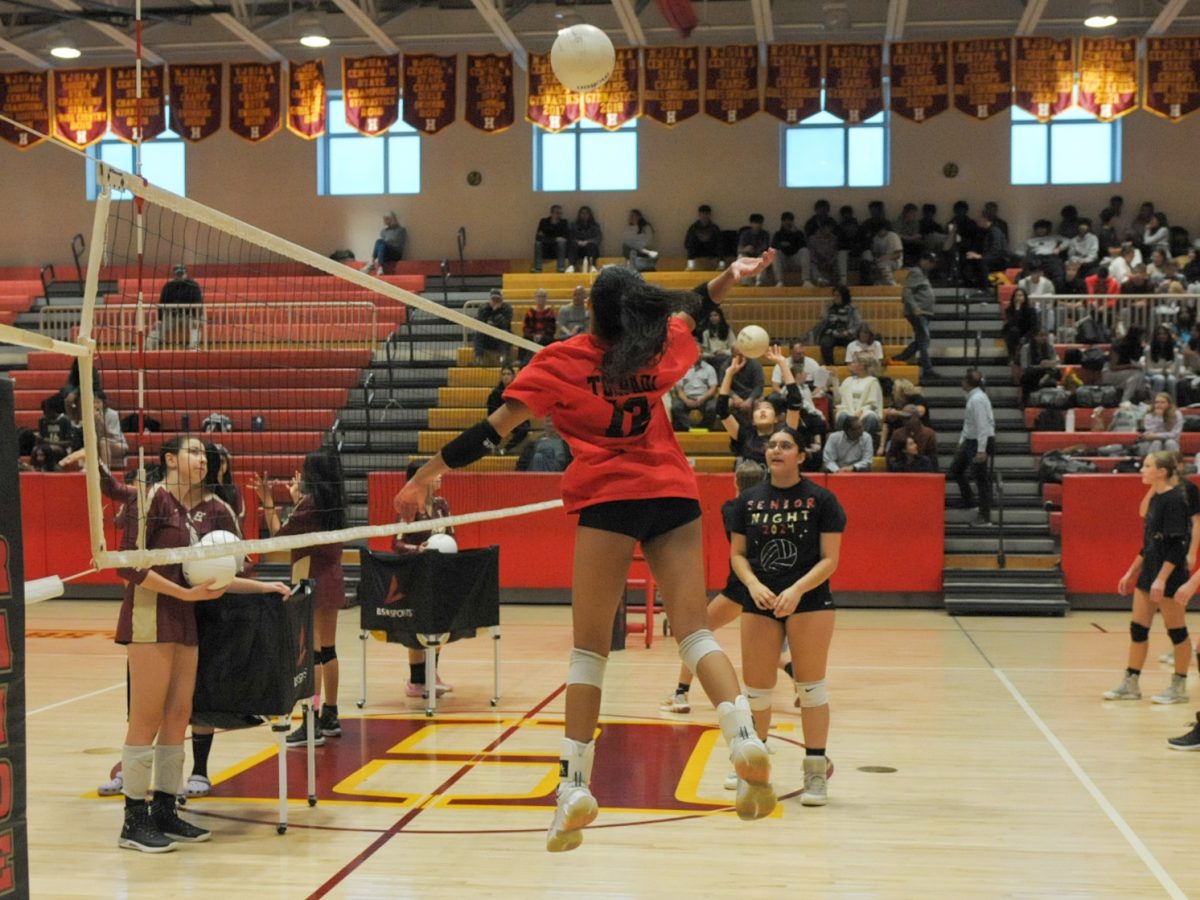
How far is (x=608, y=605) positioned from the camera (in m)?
4.17

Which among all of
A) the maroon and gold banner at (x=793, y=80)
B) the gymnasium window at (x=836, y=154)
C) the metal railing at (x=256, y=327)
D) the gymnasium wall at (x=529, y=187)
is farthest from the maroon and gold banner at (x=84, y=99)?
the gymnasium window at (x=836, y=154)

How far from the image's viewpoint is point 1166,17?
2095 centimetres

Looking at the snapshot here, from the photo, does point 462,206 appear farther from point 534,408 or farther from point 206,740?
point 534,408

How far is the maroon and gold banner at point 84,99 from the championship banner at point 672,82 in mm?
8670

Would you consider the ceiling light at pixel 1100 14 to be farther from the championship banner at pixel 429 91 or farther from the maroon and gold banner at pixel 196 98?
the maroon and gold banner at pixel 196 98

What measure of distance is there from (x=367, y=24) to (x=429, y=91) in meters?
1.73

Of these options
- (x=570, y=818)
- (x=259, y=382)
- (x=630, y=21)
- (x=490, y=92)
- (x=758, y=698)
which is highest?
(x=630, y=21)

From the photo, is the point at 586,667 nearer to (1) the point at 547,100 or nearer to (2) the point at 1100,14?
(1) the point at 547,100

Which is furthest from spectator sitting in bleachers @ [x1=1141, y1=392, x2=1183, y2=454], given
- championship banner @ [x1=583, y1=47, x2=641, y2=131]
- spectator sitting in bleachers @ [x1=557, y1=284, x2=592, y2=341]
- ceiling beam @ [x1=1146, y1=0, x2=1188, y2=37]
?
championship banner @ [x1=583, y1=47, x2=641, y2=131]

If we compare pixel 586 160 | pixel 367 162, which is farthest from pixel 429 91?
pixel 367 162

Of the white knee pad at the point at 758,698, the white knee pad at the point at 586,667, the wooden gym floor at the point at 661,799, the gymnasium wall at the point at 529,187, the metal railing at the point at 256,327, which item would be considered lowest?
the wooden gym floor at the point at 661,799

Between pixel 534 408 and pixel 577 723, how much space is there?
1.01 m

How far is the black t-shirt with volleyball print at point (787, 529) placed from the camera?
6699 mm

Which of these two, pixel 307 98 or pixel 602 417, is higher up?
pixel 307 98
